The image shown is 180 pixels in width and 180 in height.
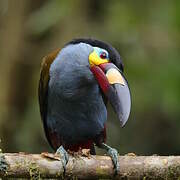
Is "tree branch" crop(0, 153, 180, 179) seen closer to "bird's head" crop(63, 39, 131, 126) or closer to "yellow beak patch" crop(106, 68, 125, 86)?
"bird's head" crop(63, 39, 131, 126)

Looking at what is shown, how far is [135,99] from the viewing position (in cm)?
632

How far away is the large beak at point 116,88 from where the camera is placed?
3742 millimetres

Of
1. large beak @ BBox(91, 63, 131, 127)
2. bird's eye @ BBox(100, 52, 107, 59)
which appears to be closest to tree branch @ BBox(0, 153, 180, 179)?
large beak @ BBox(91, 63, 131, 127)

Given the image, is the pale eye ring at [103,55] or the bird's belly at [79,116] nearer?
the pale eye ring at [103,55]

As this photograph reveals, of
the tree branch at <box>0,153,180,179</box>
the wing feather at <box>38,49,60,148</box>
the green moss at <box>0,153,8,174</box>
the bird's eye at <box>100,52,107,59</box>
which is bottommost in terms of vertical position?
the tree branch at <box>0,153,180,179</box>

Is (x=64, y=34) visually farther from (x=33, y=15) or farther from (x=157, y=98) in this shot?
(x=157, y=98)

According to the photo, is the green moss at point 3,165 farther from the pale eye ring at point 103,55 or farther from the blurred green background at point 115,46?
the blurred green background at point 115,46

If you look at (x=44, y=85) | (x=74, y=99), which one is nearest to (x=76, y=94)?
(x=74, y=99)

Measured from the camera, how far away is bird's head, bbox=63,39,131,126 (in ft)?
12.3

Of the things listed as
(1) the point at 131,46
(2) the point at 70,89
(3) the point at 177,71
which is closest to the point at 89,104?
(2) the point at 70,89

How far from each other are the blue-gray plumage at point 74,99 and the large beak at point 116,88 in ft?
0.67

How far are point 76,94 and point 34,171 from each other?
109 centimetres

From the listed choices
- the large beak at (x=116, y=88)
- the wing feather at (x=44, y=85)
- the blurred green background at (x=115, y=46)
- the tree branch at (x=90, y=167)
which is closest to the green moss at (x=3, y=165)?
the tree branch at (x=90, y=167)

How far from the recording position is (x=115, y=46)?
672 centimetres
